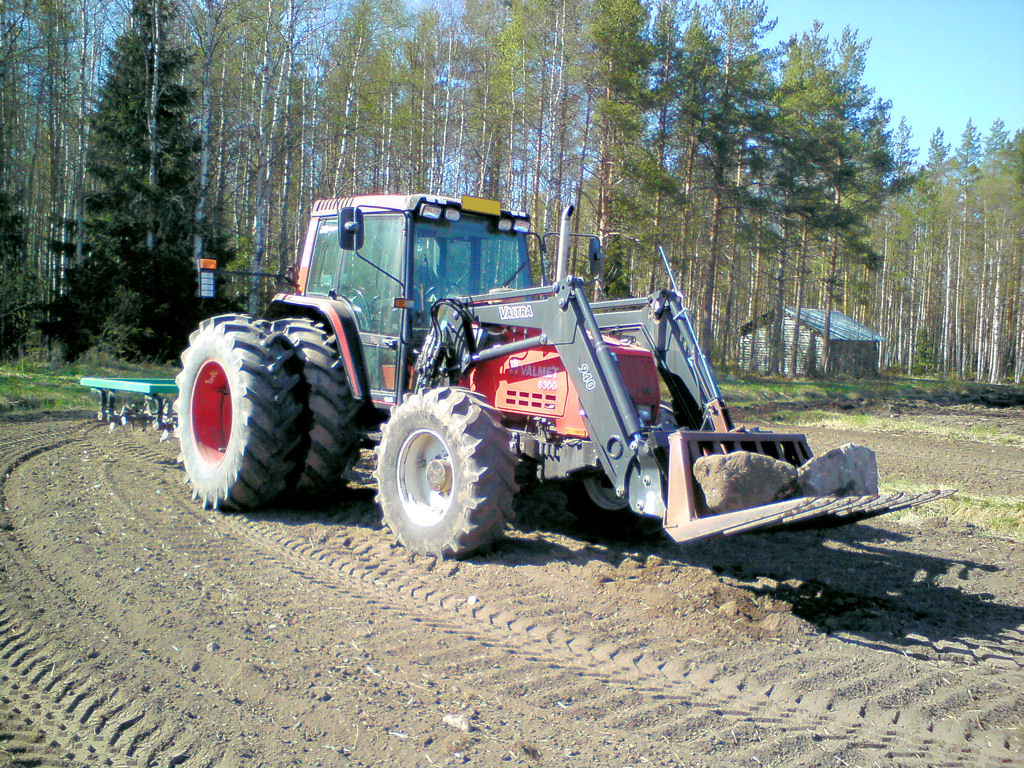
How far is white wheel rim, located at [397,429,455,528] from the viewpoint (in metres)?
5.49

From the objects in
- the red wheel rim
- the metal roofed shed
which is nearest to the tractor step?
the red wheel rim

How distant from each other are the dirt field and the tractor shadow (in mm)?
29

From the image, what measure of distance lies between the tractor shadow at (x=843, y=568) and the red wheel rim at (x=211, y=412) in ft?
9.54

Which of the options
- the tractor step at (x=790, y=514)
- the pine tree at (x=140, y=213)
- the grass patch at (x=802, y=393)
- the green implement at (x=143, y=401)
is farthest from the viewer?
the grass patch at (x=802, y=393)

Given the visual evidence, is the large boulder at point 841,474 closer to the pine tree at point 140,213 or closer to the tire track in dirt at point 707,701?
the tire track in dirt at point 707,701

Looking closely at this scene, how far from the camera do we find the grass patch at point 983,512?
7004mm

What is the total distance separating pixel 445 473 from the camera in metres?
5.37

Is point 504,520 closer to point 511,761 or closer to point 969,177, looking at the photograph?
point 511,761

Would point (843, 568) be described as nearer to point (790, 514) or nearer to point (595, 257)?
point (790, 514)

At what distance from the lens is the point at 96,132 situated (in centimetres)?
1822

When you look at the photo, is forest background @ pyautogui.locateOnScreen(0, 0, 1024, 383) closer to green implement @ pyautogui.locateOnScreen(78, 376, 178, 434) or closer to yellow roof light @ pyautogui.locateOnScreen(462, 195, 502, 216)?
green implement @ pyautogui.locateOnScreen(78, 376, 178, 434)

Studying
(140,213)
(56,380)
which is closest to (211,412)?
(56,380)

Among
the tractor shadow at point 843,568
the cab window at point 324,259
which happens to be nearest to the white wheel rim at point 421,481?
the tractor shadow at point 843,568

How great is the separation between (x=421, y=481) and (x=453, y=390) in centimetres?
74
